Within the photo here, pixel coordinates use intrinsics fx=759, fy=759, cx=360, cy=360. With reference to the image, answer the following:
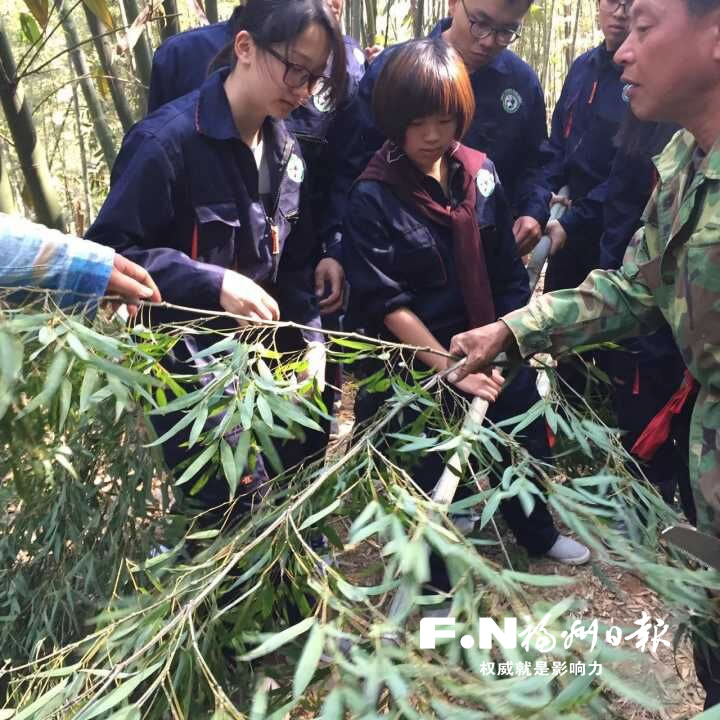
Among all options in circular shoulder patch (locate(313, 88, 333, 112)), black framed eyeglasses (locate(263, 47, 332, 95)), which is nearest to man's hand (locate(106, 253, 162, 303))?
black framed eyeglasses (locate(263, 47, 332, 95))

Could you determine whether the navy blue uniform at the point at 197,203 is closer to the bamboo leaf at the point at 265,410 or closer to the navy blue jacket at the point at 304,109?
the navy blue jacket at the point at 304,109

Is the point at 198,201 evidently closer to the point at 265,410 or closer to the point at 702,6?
the point at 265,410

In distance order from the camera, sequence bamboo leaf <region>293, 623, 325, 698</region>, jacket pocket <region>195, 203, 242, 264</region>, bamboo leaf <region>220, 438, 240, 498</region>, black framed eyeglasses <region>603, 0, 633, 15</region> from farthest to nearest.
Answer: black framed eyeglasses <region>603, 0, 633, 15</region> < jacket pocket <region>195, 203, 242, 264</region> < bamboo leaf <region>220, 438, 240, 498</region> < bamboo leaf <region>293, 623, 325, 698</region>

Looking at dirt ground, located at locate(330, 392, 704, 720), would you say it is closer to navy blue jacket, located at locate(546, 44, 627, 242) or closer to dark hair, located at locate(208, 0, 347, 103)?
dark hair, located at locate(208, 0, 347, 103)

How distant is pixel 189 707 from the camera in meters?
0.89

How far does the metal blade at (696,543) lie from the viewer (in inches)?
38.3

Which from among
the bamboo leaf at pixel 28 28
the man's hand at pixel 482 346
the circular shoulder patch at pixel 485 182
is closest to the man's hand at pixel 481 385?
the man's hand at pixel 482 346

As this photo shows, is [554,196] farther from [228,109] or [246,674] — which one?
[246,674]

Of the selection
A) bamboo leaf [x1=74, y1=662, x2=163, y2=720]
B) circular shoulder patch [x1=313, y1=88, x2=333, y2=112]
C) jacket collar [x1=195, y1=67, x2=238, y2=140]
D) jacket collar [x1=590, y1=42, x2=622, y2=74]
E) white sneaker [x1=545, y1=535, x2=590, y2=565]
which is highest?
jacket collar [x1=195, y1=67, x2=238, y2=140]

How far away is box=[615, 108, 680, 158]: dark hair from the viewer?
6.59 feet

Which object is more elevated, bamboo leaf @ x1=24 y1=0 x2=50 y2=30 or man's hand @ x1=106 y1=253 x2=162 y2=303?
bamboo leaf @ x1=24 y1=0 x2=50 y2=30

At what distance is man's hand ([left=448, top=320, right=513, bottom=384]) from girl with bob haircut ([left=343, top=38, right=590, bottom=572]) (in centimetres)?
25

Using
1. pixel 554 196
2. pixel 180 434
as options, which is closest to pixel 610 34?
pixel 554 196

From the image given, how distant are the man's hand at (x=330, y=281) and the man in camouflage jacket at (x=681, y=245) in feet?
2.49
